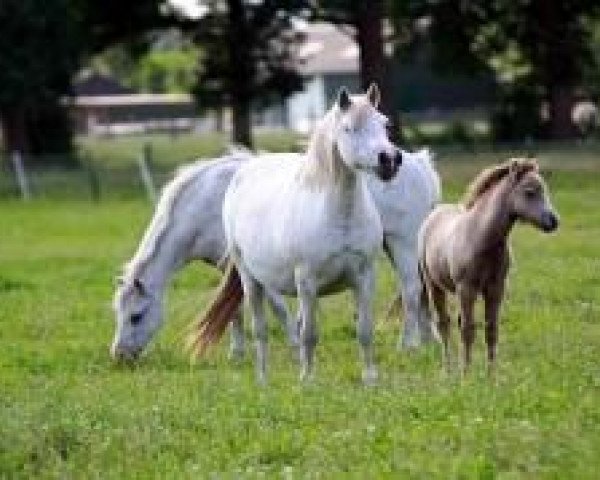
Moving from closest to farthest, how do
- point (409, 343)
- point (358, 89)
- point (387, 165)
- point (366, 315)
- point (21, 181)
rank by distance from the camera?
point (387, 165) < point (366, 315) < point (409, 343) < point (21, 181) < point (358, 89)

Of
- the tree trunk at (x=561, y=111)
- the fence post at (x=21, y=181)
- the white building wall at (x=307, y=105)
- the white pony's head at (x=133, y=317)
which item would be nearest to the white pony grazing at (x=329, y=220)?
the white pony's head at (x=133, y=317)

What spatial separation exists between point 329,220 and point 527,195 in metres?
1.39

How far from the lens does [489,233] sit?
36.1ft

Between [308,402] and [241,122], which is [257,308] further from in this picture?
[241,122]

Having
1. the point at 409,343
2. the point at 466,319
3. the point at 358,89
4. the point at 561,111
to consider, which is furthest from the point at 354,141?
the point at 358,89

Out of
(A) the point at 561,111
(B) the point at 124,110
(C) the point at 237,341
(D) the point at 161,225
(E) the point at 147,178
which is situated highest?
(D) the point at 161,225

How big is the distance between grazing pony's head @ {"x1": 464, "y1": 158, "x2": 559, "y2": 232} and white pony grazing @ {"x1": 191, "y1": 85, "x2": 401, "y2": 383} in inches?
35.6

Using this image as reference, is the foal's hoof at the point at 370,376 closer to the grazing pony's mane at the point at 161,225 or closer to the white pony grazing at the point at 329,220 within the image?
the white pony grazing at the point at 329,220

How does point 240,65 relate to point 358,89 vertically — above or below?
above

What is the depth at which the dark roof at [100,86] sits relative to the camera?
399ft

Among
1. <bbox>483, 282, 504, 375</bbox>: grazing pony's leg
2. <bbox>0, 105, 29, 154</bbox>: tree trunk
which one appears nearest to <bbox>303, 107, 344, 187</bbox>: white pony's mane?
<bbox>483, 282, 504, 375</bbox>: grazing pony's leg

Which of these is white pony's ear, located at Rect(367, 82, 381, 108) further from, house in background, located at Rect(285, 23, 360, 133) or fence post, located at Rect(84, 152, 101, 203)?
house in background, located at Rect(285, 23, 360, 133)

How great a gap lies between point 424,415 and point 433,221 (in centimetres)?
332

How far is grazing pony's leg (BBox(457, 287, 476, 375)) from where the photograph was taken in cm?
1105
